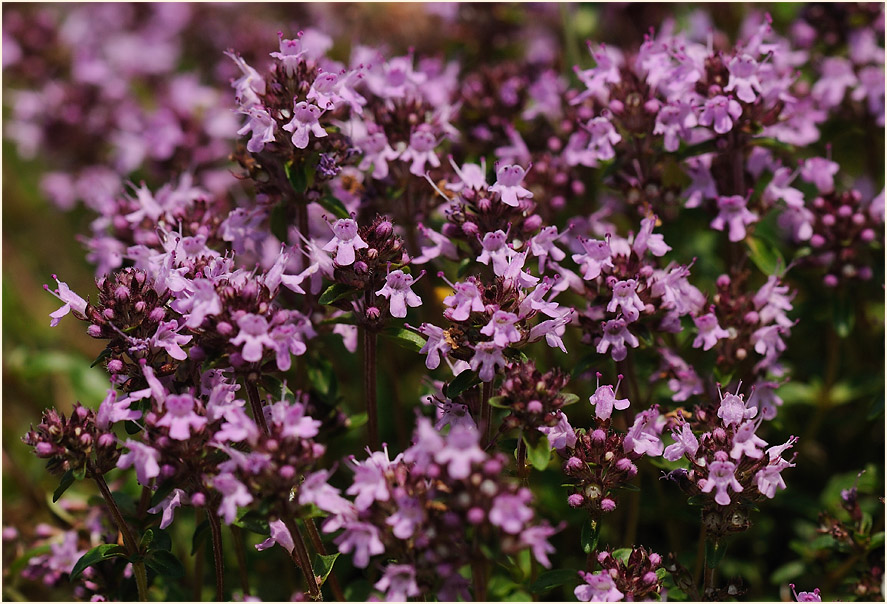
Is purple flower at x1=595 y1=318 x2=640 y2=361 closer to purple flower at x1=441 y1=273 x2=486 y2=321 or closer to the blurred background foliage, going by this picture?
the blurred background foliage

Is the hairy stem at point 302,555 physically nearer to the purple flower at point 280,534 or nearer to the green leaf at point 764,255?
the purple flower at point 280,534

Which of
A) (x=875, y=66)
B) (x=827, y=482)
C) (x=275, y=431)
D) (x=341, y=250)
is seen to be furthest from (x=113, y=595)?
(x=875, y=66)

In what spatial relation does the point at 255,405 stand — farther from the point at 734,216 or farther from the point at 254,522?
the point at 734,216

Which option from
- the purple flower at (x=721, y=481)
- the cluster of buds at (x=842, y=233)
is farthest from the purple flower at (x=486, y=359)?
the cluster of buds at (x=842, y=233)

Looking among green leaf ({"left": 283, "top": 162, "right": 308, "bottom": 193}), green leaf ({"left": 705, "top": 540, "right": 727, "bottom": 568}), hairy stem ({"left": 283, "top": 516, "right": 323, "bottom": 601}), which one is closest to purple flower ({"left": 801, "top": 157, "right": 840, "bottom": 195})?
green leaf ({"left": 705, "top": 540, "right": 727, "bottom": 568})

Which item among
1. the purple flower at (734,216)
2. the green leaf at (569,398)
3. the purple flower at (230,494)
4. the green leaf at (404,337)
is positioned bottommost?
the purple flower at (230,494)

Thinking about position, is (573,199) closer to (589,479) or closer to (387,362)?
(387,362)
